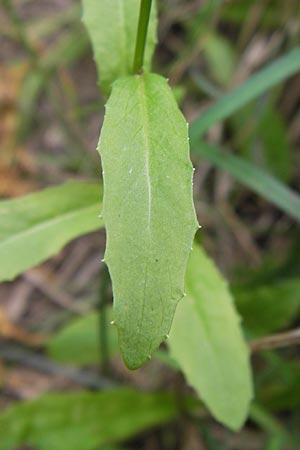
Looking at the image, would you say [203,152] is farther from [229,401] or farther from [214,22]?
[214,22]

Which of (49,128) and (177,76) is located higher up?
(177,76)

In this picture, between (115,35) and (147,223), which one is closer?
(147,223)

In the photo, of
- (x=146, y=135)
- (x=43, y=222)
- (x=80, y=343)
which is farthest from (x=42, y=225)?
(x=80, y=343)

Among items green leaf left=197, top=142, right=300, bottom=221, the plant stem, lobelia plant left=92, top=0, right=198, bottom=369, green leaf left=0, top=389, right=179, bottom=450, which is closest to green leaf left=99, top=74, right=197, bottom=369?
lobelia plant left=92, top=0, right=198, bottom=369

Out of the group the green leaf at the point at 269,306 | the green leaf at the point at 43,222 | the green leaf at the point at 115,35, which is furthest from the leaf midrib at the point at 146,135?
the green leaf at the point at 269,306

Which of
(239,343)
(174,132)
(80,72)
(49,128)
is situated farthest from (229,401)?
(80,72)

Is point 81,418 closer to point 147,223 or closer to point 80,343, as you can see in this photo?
point 80,343

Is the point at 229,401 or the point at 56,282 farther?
the point at 56,282

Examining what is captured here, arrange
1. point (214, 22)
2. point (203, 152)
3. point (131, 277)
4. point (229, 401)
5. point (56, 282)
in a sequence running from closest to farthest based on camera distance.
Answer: point (131, 277) < point (229, 401) < point (203, 152) < point (56, 282) < point (214, 22)
